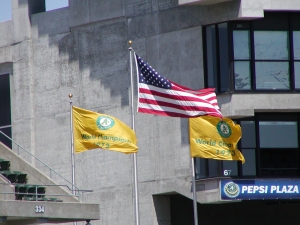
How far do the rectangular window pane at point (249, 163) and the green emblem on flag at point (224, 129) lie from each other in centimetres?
305

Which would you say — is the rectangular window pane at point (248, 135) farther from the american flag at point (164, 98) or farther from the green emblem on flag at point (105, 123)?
the green emblem on flag at point (105, 123)

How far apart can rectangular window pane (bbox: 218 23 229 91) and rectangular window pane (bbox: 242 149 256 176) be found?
2600mm

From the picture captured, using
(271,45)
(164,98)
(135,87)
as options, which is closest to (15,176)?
(135,87)

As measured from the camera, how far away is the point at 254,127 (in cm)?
4316

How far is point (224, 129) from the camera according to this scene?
131 ft

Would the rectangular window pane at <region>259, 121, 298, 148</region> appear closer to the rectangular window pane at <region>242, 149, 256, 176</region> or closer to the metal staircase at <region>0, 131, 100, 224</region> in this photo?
the rectangular window pane at <region>242, 149, 256, 176</region>

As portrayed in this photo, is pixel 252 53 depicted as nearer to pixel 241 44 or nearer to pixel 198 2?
pixel 241 44

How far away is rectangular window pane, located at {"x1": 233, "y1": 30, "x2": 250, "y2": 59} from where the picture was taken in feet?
141

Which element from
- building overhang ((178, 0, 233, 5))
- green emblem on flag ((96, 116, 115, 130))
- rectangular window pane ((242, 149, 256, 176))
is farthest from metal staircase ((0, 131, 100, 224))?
building overhang ((178, 0, 233, 5))

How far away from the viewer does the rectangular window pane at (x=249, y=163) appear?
4294 centimetres

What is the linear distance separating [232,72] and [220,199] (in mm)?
4932

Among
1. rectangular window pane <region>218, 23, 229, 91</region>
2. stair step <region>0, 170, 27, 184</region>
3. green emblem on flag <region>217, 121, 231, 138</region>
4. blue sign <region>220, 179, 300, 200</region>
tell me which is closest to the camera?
green emblem on flag <region>217, 121, 231, 138</region>

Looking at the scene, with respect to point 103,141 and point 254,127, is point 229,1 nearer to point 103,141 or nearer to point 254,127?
point 254,127

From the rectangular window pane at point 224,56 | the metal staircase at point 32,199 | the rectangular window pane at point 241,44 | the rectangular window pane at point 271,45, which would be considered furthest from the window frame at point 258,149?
the metal staircase at point 32,199
